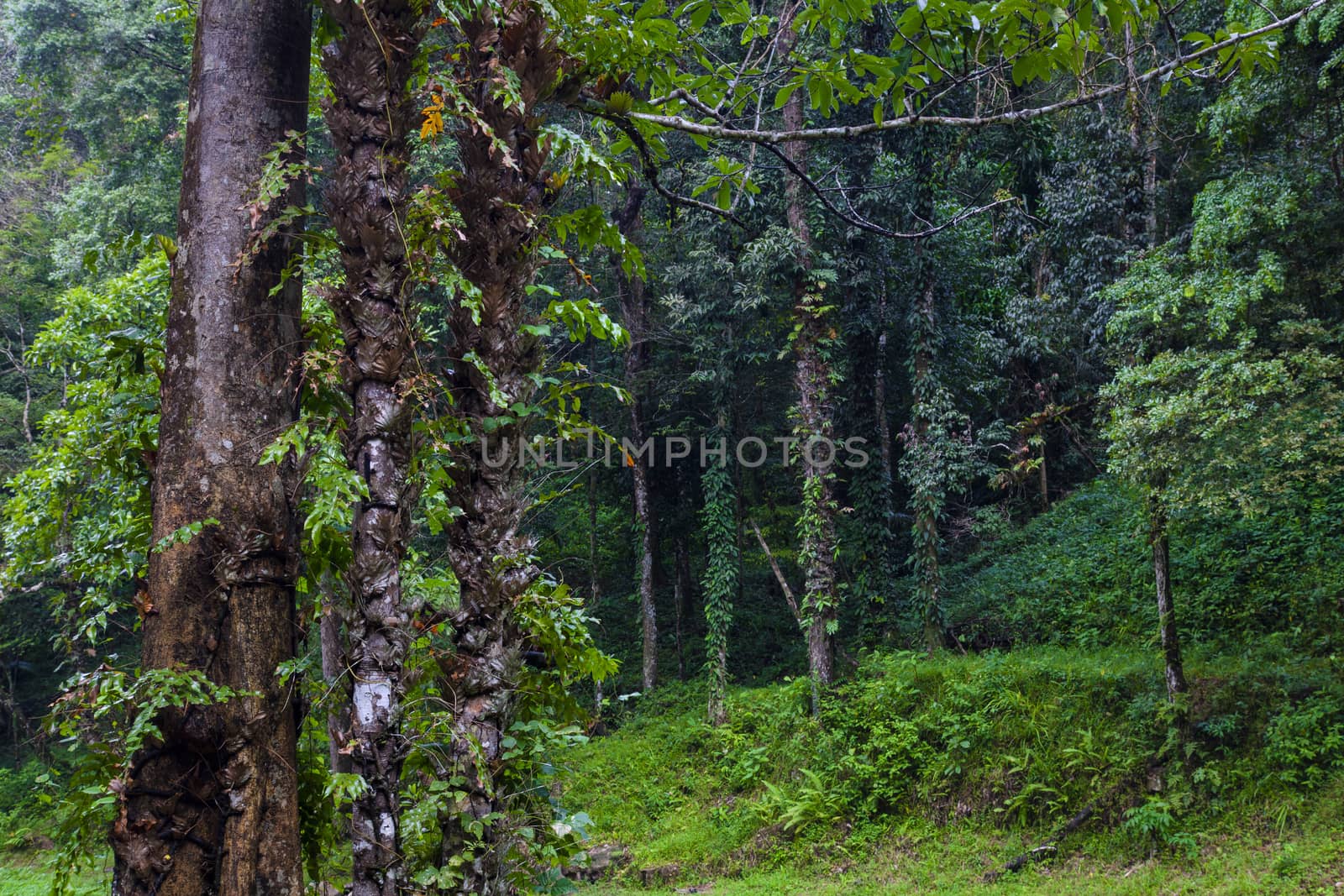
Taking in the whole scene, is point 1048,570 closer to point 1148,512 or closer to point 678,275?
point 1148,512

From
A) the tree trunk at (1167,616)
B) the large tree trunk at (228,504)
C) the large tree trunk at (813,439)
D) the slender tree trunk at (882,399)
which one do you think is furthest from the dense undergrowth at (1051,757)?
the large tree trunk at (228,504)

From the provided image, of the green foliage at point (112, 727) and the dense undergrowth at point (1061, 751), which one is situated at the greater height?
the green foliage at point (112, 727)

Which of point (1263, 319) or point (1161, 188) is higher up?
point (1161, 188)

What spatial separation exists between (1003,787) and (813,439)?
515 cm

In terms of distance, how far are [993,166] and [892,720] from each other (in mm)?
9727

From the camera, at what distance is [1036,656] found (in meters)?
11.5

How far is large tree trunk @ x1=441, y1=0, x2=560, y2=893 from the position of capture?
99.5 inches

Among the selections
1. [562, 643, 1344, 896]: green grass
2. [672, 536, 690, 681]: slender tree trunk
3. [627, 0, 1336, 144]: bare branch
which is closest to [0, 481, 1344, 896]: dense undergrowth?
[562, 643, 1344, 896]: green grass

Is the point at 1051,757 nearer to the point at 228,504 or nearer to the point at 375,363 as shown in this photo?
the point at 375,363

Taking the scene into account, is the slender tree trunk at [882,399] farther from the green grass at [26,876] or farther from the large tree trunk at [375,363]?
the large tree trunk at [375,363]

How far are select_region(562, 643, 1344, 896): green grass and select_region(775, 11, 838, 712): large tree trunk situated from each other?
850 mm

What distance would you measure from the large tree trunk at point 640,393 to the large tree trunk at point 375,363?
13.0 metres

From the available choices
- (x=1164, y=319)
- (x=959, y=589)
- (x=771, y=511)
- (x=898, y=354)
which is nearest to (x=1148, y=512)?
(x=1164, y=319)

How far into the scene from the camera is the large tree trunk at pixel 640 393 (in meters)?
15.9
